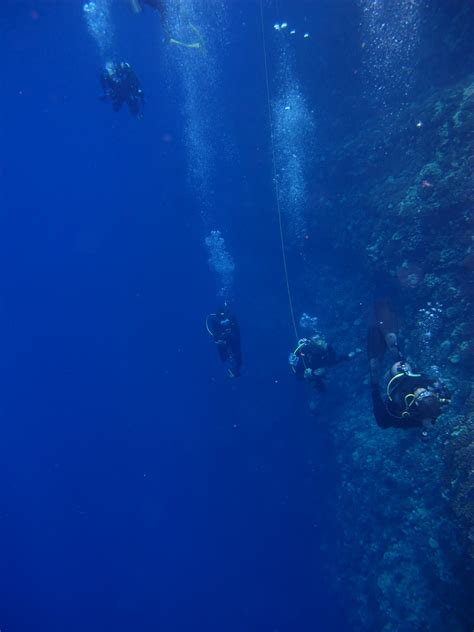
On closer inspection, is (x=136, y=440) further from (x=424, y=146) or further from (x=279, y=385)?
(x=424, y=146)

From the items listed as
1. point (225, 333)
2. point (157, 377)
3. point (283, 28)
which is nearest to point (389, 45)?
point (283, 28)

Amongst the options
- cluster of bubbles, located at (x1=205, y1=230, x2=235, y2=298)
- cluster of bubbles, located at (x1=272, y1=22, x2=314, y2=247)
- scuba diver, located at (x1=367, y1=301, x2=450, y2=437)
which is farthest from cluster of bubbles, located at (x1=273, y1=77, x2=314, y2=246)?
scuba diver, located at (x1=367, y1=301, x2=450, y2=437)

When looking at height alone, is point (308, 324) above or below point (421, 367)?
above

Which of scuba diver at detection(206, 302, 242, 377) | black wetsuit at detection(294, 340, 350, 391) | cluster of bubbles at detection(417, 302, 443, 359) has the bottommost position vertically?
black wetsuit at detection(294, 340, 350, 391)

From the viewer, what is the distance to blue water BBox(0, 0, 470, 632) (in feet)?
51.9

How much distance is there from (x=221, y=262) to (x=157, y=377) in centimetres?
922

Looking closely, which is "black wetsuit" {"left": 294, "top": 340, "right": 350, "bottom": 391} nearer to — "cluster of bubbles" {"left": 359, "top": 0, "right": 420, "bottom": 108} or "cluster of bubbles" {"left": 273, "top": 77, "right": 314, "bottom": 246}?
"cluster of bubbles" {"left": 359, "top": 0, "right": 420, "bottom": 108}

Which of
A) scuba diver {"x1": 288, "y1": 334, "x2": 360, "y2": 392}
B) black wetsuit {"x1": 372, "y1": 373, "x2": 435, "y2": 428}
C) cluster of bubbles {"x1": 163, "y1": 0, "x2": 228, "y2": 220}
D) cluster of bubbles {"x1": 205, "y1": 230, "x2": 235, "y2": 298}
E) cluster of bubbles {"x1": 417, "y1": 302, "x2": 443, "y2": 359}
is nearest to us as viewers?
black wetsuit {"x1": 372, "y1": 373, "x2": 435, "y2": 428}

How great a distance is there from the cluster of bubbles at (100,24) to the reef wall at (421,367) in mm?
20433

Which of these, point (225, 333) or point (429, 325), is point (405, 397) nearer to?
point (429, 325)

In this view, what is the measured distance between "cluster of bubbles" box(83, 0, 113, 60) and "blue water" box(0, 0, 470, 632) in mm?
736

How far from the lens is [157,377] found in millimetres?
26672

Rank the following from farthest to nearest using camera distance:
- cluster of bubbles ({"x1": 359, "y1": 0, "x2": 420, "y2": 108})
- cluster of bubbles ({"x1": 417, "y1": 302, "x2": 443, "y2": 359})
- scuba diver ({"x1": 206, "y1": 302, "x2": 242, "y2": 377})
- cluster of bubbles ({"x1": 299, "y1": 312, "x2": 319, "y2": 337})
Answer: cluster of bubbles ({"x1": 299, "y1": 312, "x2": 319, "y2": 337}) → cluster of bubbles ({"x1": 359, "y1": 0, "x2": 420, "y2": 108}) → scuba diver ({"x1": 206, "y1": 302, "x2": 242, "y2": 377}) → cluster of bubbles ({"x1": 417, "y1": 302, "x2": 443, "y2": 359})

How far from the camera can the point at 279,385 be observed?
56.3 ft
